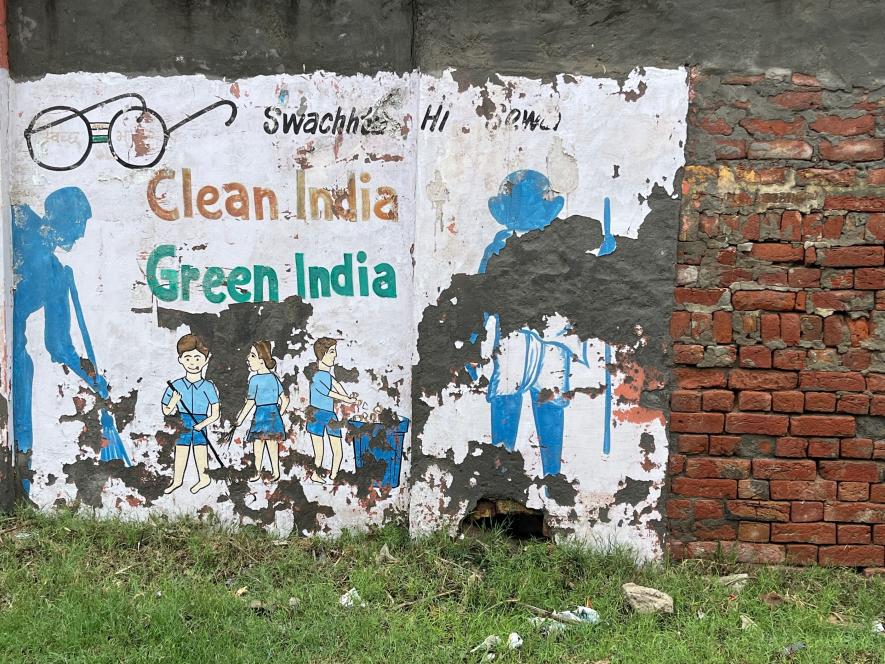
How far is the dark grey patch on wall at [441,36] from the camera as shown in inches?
129

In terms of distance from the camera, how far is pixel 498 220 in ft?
11.1

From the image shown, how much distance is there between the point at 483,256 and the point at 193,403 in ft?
4.93

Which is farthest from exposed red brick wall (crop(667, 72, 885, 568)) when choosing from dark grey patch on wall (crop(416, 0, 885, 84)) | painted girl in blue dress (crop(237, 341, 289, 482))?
painted girl in blue dress (crop(237, 341, 289, 482))

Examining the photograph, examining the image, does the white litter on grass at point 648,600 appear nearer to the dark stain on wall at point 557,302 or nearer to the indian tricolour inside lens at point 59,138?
the dark stain on wall at point 557,302

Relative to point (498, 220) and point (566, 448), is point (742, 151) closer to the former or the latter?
point (498, 220)

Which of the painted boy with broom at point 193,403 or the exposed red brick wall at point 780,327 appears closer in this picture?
the exposed red brick wall at point 780,327

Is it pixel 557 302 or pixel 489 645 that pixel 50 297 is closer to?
pixel 557 302

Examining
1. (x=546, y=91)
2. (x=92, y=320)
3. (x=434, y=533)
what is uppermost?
(x=546, y=91)

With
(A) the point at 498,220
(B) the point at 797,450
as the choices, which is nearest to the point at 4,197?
(A) the point at 498,220

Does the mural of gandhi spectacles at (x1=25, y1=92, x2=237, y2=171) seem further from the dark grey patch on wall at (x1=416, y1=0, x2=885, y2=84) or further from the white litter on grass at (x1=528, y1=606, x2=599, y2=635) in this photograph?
the white litter on grass at (x1=528, y1=606, x2=599, y2=635)

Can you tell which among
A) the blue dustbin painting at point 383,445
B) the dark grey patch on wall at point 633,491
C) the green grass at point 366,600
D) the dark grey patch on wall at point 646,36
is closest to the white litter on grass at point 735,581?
the green grass at point 366,600

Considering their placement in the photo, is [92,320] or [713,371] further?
[92,320]

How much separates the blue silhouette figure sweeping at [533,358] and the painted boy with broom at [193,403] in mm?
1235

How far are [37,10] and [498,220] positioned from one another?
2278 millimetres
